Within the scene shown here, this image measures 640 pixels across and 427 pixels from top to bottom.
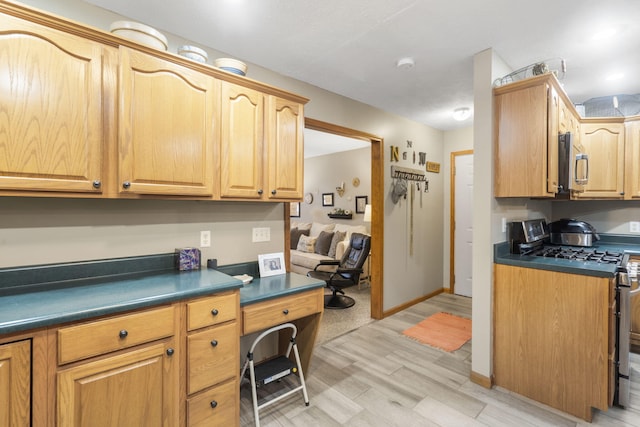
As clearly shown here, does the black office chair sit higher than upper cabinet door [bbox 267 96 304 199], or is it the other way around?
upper cabinet door [bbox 267 96 304 199]

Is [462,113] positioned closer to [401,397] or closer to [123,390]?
[401,397]

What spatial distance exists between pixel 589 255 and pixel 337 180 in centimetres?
454

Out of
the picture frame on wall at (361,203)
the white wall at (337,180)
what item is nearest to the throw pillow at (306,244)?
the white wall at (337,180)

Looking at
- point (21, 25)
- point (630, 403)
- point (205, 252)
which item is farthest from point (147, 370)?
point (630, 403)

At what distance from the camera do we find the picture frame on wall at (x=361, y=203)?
5879 millimetres

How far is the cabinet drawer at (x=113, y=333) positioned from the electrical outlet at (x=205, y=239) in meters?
0.75

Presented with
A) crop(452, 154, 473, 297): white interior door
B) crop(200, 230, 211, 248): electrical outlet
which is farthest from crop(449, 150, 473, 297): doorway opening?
crop(200, 230, 211, 248): electrical outlet

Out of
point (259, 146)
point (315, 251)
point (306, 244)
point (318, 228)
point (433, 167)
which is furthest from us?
point (318, 228)

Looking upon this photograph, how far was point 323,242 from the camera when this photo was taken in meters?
5.78

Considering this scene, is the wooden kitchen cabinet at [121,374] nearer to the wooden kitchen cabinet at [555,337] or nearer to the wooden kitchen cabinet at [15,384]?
the wooden kitchen cabinet at [15,384]

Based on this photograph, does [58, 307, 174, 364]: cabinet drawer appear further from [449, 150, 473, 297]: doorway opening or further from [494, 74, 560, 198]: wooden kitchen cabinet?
[449, 150, 473, 297]: doorway opening

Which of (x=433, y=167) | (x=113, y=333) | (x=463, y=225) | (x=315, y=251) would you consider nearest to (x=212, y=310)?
(x=113, y=333)

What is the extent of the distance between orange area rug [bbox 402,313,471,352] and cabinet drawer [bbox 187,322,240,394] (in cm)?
212

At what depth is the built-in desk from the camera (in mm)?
1905
